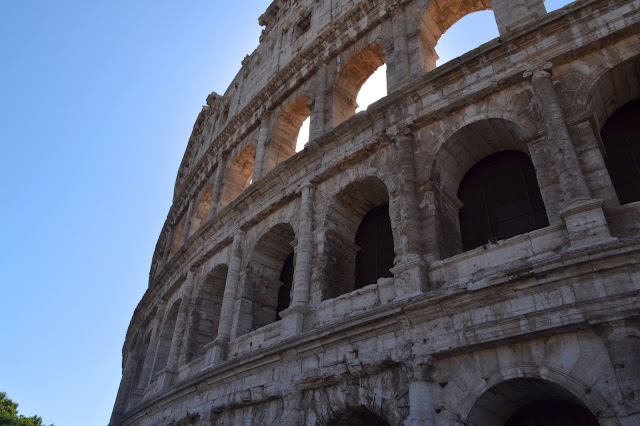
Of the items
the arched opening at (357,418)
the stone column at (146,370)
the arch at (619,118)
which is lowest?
the arched opening at (357,418)

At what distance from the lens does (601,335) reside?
545cm

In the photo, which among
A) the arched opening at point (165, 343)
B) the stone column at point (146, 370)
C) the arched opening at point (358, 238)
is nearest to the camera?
the arched opening at point (358, 238)

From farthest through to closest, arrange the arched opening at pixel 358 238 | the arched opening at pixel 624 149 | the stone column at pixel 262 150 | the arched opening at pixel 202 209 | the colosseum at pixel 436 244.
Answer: the arched opening at pixel 202 209, the stone column at pixel 262 150, the arched opening at pixel 358 238, the arched opening at pixel 624 149, the colosseum at pixel 436 244

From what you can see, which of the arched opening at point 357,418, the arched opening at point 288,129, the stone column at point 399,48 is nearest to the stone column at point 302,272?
the arched opening at point 357,418

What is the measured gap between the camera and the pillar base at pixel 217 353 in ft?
33.9

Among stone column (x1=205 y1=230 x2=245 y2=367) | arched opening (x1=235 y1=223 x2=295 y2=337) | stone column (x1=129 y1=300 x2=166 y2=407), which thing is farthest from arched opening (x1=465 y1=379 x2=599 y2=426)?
stone column (x1=129 y1=300 x2=166 y2=407)

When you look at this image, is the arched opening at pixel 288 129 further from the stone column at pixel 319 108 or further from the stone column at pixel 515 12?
the stone column at pixel 515 12

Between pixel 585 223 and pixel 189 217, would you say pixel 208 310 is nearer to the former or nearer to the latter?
pixel 189 217

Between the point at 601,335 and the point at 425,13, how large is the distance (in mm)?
8342

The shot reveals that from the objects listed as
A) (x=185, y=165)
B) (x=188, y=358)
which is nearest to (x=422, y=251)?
(x=188, y=358)

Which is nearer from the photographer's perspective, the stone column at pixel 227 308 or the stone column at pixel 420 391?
the stone column at pixel 420 391

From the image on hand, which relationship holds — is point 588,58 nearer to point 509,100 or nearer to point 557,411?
point 509,100

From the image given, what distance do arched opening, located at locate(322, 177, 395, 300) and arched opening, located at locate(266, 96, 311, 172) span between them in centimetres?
422

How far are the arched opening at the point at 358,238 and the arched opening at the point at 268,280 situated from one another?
1707 mm
